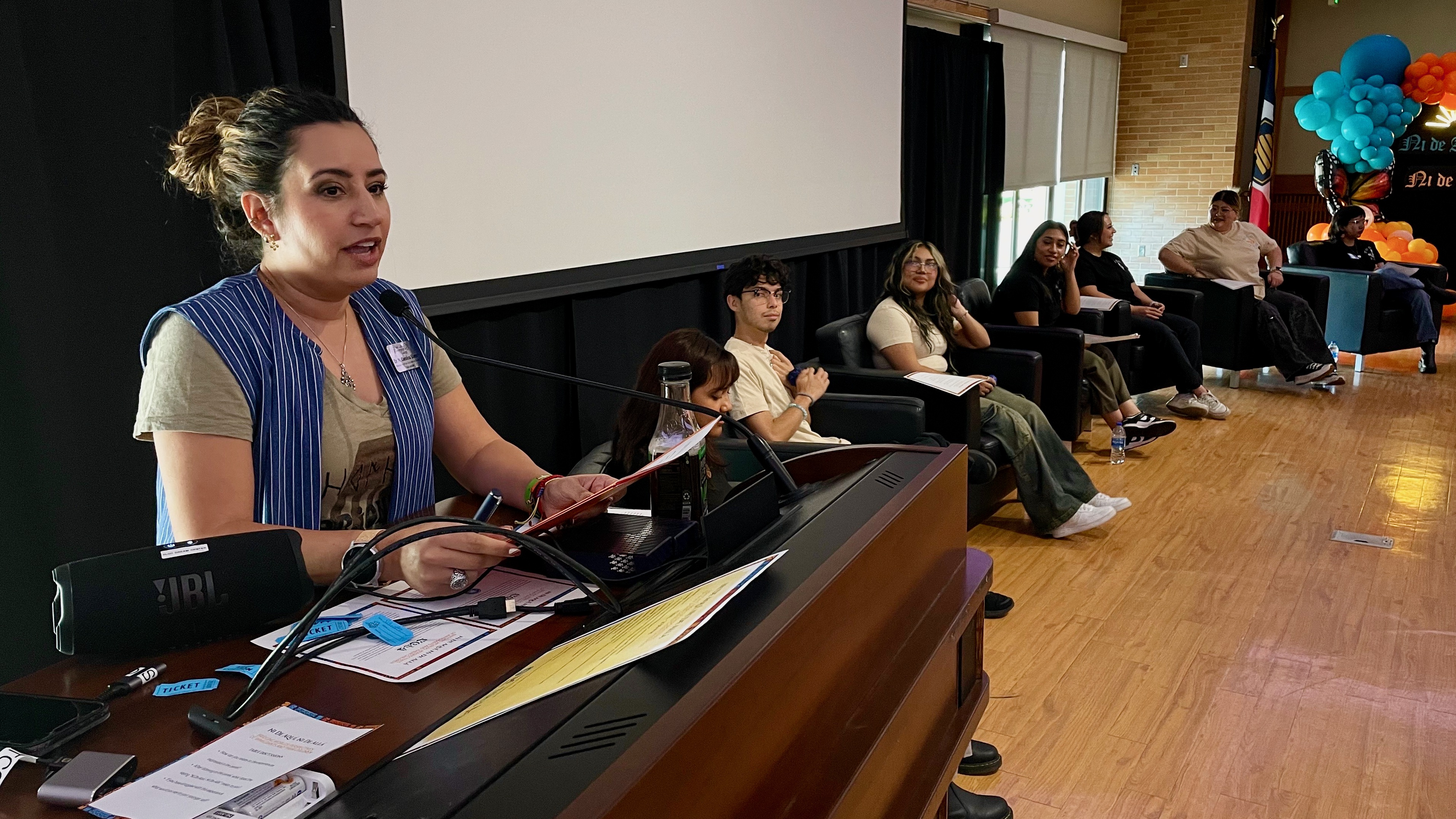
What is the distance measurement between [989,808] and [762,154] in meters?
2.68

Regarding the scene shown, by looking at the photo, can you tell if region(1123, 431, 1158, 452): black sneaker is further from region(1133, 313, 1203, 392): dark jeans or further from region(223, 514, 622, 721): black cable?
region(223, 514, 622, 721): black cable

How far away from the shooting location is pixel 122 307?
2.07 meters

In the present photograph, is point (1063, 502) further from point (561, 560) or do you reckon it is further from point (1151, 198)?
point (1151, 198)

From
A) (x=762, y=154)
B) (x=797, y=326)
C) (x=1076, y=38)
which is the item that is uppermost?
(x=1076, y=38)

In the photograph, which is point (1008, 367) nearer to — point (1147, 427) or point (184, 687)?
point (1147, 427)

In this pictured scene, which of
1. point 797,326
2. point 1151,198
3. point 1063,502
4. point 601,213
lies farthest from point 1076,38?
point 601,213

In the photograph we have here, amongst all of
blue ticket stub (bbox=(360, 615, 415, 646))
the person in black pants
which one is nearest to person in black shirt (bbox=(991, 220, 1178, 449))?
the person in black pants

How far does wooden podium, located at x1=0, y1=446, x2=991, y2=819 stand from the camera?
0.67 metres

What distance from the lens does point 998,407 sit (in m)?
3.95

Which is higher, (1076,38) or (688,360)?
(1076,38)

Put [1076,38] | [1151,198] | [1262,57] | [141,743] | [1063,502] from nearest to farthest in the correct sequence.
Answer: [141,743] → [1063,502] → [1076,38] → [1151,198] → [1262,57]

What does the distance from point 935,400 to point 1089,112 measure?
16.3 feet

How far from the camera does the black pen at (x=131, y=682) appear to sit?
85 centimetres

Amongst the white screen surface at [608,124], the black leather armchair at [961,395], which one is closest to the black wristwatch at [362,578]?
the white screen surface at [608,124]
